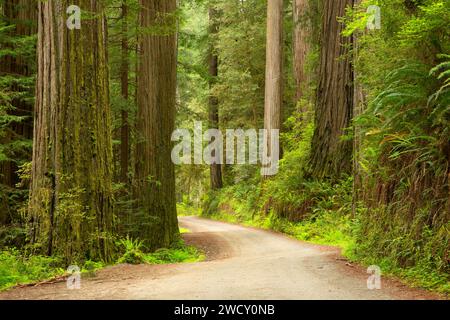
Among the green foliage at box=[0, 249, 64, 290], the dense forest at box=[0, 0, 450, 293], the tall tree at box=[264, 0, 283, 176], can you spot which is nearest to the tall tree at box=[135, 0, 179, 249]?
the dense forest at box=[0, 0, 450, 293]

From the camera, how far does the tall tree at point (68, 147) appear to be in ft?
25.1

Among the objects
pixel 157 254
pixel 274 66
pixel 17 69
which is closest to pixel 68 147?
pixel 157 254

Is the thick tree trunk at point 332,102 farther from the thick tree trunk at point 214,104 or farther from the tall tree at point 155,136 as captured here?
the thick tree trunk at point 214,104

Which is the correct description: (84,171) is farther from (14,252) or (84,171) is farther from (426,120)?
(426,120)

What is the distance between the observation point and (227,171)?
32875 mm

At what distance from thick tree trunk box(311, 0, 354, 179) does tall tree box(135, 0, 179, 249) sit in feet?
16.2

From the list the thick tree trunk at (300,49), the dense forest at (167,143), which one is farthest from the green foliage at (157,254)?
the thick tree trunk at (300,49)

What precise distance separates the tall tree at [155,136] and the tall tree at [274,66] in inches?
321

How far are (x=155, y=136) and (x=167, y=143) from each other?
48 cm

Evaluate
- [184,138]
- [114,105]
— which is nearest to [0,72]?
[114,105]

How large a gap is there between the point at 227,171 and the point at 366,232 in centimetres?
2512

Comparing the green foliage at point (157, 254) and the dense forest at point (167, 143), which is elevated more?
the dense forest at point (167, 143)

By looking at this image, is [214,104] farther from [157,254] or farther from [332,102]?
[157,254]

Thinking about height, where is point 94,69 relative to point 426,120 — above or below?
above
